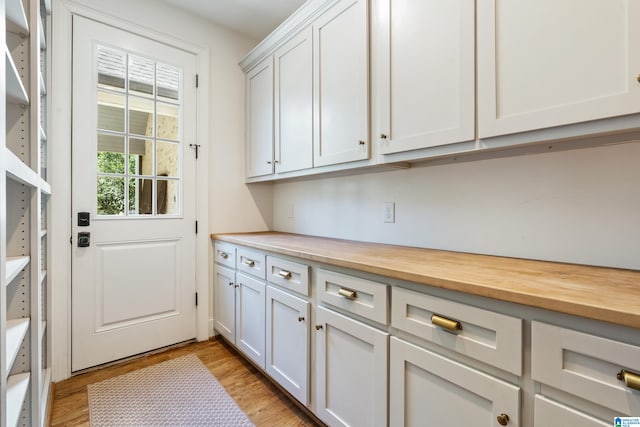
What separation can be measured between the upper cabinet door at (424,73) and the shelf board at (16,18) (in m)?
1.39

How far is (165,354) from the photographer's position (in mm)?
2283

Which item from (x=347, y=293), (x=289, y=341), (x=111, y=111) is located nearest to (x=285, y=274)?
(x=289, y=341)

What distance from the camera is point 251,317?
6.52 feet

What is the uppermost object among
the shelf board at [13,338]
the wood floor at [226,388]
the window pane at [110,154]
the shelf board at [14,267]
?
the window pane at [110,154]

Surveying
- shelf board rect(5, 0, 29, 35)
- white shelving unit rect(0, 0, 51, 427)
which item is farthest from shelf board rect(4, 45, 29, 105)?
shelf board rect(5, 0, 29, 35)

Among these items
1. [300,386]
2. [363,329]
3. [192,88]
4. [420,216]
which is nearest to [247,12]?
[192,88]

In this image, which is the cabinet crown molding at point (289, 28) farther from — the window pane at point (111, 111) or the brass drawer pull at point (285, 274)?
the brass drawer pull at point (285, 274)

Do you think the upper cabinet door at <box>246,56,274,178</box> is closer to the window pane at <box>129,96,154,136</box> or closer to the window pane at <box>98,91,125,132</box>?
the window pane at <box>129,96,154,136</box>

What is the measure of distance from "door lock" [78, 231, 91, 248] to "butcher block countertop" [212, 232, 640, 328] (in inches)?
60.1

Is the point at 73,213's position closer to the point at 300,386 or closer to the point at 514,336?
the point at 300,386

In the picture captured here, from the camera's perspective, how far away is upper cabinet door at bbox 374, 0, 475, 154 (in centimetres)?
121

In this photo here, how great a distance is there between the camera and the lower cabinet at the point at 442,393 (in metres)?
0.83

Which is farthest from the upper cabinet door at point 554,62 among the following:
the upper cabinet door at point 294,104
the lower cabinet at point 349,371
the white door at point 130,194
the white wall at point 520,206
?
the white door at point 130,194

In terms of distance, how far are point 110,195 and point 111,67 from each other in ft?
2.96
